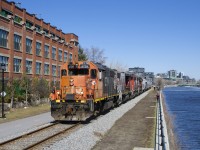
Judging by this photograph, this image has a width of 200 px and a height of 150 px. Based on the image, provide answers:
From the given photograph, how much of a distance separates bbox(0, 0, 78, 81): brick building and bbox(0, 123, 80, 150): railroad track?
24.5 m

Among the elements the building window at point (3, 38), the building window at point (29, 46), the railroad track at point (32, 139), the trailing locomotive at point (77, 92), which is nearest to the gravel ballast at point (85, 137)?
the railroad track at point (32, 139)

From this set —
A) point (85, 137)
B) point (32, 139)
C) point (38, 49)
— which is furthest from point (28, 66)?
point (85, 137)

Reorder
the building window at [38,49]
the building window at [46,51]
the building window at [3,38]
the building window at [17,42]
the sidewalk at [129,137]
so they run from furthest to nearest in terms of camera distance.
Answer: the building window at [46,51] → the building window at [38,49] → the building window at [17,42] → the building window at [3,38] → the sidewalk at [129,137]

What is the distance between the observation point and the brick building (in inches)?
1768

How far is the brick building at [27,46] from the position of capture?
44.9 m

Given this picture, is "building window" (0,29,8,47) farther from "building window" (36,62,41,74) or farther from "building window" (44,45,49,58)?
"building window" (44,45,49,58)

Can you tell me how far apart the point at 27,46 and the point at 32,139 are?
3617 centimetres

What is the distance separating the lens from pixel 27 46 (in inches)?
2060

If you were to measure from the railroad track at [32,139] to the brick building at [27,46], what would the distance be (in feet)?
80.3

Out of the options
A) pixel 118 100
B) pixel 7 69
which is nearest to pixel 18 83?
pixel 7 69

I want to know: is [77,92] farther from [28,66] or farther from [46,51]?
[46,51]

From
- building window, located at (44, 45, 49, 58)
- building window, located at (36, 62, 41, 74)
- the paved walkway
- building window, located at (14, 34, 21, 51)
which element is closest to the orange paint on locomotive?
the paved walkway

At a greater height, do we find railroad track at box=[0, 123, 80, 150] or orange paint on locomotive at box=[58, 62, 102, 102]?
orange paint on locomotive at box=[58, 62, 102, 102]

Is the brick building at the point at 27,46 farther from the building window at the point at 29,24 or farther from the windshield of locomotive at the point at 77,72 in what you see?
the windshield of locomotive at the point at 77,72
